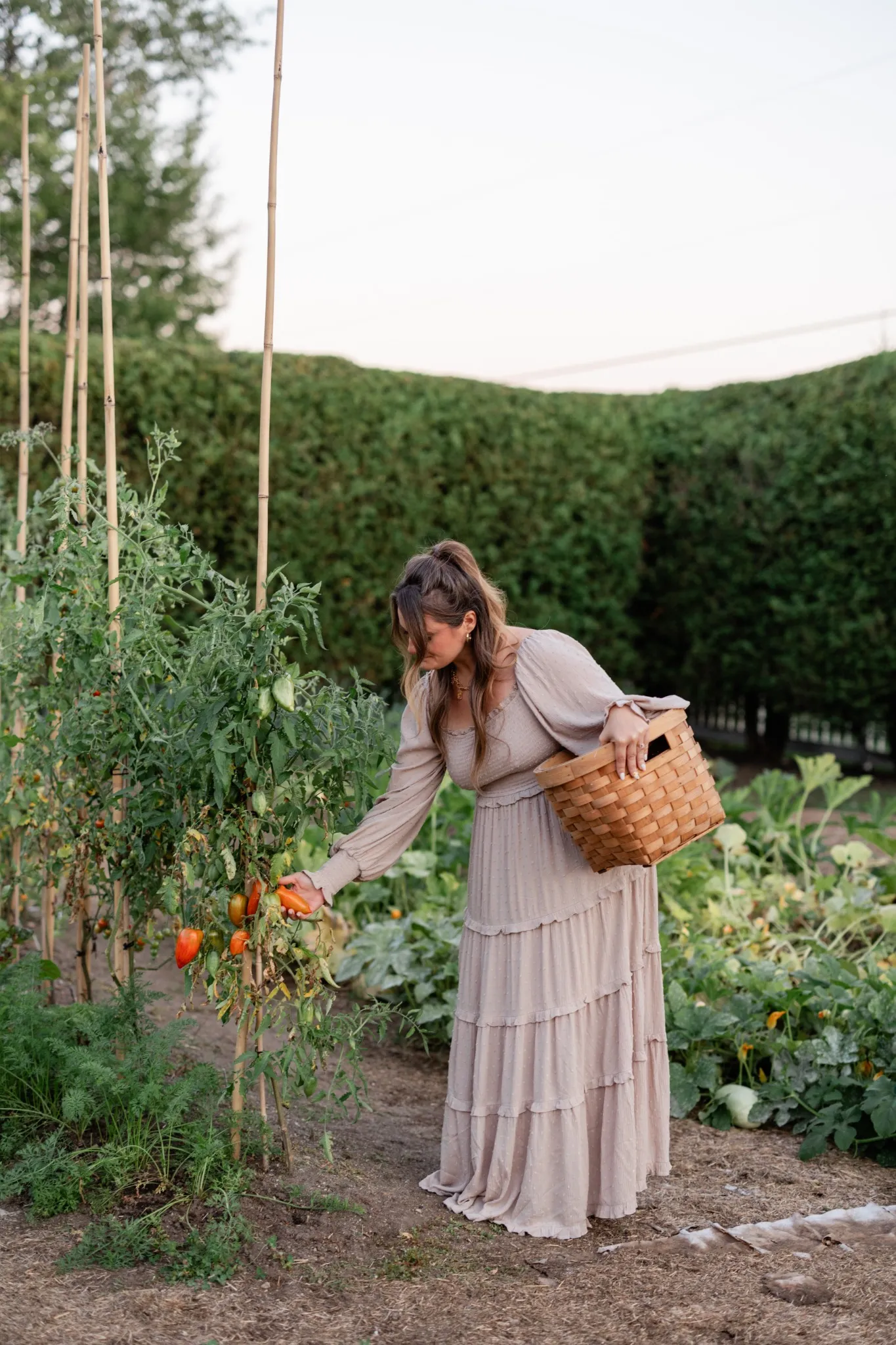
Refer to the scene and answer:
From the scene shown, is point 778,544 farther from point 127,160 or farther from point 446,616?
point 127,160

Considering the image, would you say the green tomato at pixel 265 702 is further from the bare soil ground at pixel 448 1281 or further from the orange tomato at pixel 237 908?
the bare soil ground at pixel 448 1281

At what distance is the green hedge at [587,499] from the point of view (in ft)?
23.3

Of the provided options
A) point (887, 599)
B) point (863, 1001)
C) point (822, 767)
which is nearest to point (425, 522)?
point (887, 599)

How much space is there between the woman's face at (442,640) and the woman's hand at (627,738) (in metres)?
0.33

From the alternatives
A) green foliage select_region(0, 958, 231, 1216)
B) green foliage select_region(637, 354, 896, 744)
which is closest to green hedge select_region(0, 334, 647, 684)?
green foliage select_region(637, 354, 896, 744)

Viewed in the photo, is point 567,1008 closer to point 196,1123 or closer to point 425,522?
point 196,1123

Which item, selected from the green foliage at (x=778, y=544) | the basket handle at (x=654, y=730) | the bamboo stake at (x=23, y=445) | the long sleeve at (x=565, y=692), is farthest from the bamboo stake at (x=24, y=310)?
the green foliage at (x=778, y=544)

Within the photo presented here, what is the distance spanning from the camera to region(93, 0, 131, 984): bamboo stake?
260 centimetres

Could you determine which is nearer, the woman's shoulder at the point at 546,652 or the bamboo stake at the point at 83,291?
the woman's shoulder at the point at 546,652

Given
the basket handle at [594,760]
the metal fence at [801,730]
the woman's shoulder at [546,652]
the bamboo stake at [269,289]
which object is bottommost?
the metal fence at [801,730]

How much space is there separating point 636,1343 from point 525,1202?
0.44 m

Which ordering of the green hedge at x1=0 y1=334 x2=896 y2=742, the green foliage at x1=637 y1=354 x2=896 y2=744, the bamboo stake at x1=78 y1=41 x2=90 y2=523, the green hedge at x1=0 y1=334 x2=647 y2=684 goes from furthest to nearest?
1. the green foliage at x1=637 y1=354 x2=896 y2=744
2. the green hedge at x1=0 y1=334 x2=896 y2=742
3. the green hedge at x1=0 y1=334 x2=647 y2=684
4. the bamboo stake at x1=78 y1=41 x2=90 y2=523

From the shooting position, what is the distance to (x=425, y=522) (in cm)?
780

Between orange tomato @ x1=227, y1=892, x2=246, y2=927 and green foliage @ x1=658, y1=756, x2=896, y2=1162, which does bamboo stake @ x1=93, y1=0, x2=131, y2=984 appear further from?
green foliage @ x1=658, y1=756, x2=896, y2=1162
